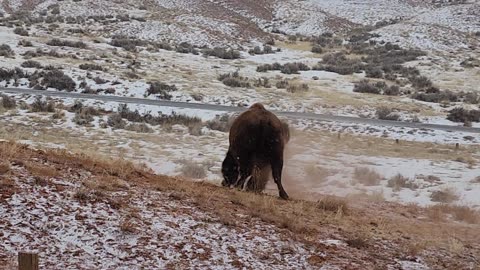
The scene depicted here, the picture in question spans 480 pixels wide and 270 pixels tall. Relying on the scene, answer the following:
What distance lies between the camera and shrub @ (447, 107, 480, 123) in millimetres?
26334

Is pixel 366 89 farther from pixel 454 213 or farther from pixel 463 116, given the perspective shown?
pixel 454 213

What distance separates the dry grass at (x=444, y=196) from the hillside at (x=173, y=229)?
483 cm

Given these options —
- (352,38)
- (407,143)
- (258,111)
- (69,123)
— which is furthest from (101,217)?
(352,38)

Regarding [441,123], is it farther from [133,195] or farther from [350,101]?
[133,195]

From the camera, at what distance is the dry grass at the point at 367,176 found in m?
15.5

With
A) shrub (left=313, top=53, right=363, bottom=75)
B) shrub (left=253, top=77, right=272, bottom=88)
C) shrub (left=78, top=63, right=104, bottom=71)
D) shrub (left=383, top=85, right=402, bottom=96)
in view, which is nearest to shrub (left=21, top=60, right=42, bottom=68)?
shrub (left=78, top=63, right=104, bottom=71)

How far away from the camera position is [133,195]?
25.6 ft

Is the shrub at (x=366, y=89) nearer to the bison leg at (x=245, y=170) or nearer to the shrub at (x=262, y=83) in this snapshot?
the shrub at (x=262, y=83)

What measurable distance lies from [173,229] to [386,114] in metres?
21.4

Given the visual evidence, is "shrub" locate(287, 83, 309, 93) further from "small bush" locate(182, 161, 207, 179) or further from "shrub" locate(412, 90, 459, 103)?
"small bush" locate(182, 161, 207, 179)

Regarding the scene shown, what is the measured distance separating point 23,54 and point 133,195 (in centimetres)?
3010

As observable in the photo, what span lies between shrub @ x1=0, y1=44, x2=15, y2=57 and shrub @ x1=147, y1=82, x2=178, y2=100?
1012 cm

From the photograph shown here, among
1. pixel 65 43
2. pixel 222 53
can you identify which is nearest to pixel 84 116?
pixel 65 43

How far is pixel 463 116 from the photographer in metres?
26.5
